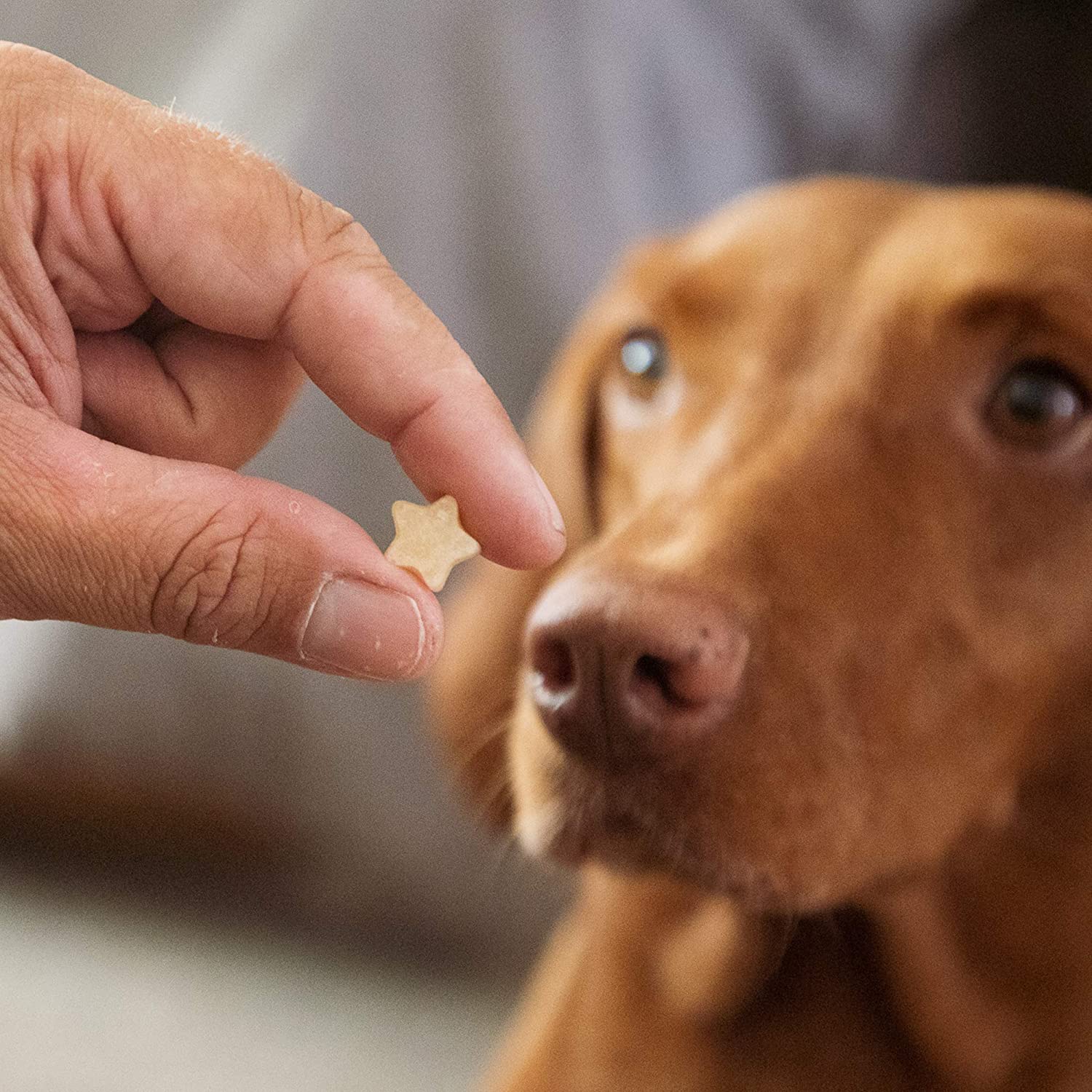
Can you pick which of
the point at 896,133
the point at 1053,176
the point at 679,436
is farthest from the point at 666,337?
the point at 1053,176

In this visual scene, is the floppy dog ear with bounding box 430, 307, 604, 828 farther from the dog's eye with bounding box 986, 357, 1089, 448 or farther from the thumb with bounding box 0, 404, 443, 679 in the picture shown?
the thumb with bounding box 0, 404, 443, 679

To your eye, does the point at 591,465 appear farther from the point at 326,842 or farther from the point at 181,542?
the point at 181,542

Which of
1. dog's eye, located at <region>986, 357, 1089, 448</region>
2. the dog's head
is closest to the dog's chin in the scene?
the dog's head

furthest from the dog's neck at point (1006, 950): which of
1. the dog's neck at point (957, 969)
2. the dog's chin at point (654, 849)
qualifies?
the dog's chin at point (654, 849)

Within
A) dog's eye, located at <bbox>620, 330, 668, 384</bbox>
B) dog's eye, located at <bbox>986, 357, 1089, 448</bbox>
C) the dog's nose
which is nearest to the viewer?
the dog's nose

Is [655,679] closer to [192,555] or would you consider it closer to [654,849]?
[654,849]

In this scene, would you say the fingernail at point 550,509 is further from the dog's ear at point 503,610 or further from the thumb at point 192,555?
the dog's ear at point 503,610

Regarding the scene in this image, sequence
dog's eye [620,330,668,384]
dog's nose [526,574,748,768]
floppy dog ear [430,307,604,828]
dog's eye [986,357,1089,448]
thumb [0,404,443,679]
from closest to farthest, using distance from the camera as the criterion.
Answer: thumb [0,404,443,679]
dog's nose [526,574,748,768]
dog's eye [986,357,1089,448]
dog's eye [620,330,668,384]
floppy dog ear [430,307,604,828]

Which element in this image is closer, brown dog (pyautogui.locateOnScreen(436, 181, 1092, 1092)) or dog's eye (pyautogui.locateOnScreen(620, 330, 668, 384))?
brown dog (pyautogui.locateOnScreen(436, 181, 1092, 1092))
